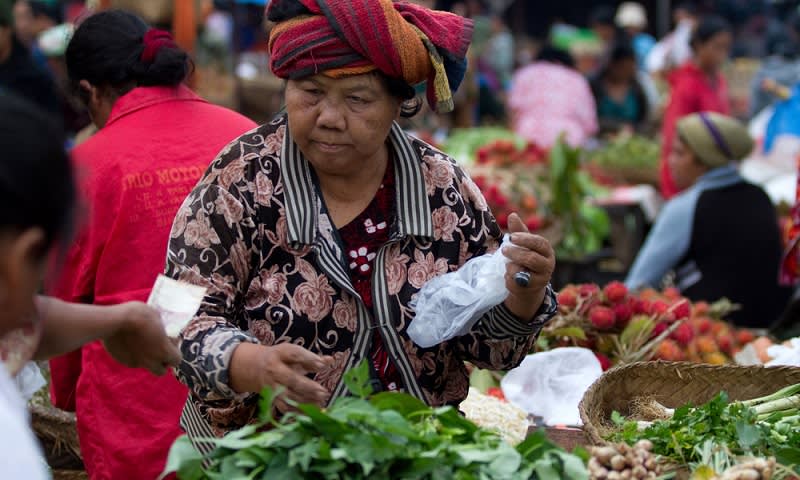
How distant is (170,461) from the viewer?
172 centimetres

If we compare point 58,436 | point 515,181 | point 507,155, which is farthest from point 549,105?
point 58,436

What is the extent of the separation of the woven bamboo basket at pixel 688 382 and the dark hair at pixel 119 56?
1.43 m

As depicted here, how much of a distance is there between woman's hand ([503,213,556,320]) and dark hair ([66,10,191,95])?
127cm

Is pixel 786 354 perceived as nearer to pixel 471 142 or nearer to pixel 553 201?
pixel 553 201

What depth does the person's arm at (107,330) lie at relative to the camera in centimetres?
164

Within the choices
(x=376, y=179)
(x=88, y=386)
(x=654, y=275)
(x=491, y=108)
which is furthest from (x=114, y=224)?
(x=491, y=108)

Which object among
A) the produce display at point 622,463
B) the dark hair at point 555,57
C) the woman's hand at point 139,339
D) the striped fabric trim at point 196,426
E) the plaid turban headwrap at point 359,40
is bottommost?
the dark hair at point 555,57

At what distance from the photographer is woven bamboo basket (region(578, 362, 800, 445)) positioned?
8.89 feet

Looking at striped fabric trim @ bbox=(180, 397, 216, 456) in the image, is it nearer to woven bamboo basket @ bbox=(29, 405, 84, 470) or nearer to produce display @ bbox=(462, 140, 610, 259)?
woven bamboo basket @ bbox=(29, 405, 84, 470)

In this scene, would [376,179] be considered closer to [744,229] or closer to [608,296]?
[608,296]

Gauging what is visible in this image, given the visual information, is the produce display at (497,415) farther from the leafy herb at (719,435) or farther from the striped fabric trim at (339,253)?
the striped fabric trim at (339,253)

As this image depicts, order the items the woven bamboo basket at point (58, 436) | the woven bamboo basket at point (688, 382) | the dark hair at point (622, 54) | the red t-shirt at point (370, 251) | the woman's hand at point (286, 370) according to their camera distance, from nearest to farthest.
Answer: the woman's hand at point (286, 370)
the red t-shirt at point (370, 251)
the woven bamboo basket at point (688, 382)
the woven bamboo basket at point (58, 436)
the dark hair at point (622, 54)

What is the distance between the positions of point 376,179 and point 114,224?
0.83m

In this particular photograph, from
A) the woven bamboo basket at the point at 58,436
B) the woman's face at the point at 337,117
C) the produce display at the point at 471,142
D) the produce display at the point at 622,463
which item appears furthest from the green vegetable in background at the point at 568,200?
the produce display at the point at 622,463
